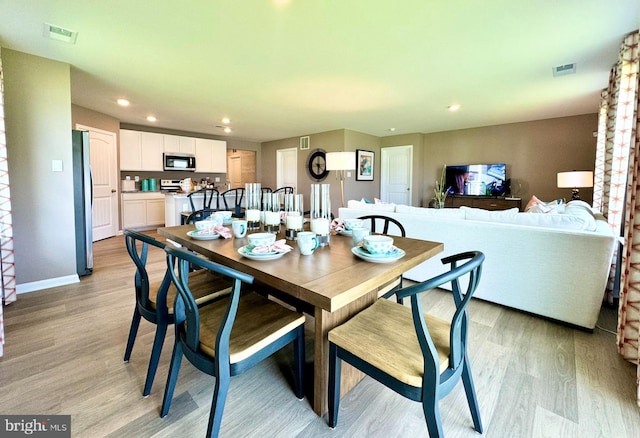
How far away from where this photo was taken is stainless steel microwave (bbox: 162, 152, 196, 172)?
6.37 m

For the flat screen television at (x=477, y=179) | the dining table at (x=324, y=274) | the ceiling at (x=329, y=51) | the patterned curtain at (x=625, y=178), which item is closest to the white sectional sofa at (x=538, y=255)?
the patterned curtain at (x=625, y=178)

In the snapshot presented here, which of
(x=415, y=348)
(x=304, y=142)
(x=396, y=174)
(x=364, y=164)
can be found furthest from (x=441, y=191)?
(x=415, y=348)

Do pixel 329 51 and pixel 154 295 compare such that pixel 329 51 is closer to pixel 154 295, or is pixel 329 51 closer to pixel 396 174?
pixel 154 295

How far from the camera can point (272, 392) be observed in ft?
5.07

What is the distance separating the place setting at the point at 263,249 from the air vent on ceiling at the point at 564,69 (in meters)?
3.49

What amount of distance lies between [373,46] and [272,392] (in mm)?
2723

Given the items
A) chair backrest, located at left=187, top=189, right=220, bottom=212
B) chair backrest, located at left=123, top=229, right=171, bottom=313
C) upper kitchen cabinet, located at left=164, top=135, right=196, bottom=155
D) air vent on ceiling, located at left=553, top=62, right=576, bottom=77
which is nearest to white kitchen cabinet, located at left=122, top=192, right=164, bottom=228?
upper kitchen cabinet, located at left=164, top=135, right=196, bottom=155

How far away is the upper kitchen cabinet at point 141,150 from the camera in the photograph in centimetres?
577

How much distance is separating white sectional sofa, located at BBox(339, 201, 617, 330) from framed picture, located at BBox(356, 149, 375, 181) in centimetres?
408

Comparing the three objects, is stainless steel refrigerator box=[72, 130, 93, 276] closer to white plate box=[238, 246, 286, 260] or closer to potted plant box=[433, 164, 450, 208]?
white plate box=[238, 246, 286, 260]

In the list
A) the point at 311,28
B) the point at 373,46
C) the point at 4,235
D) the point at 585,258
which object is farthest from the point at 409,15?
the point at 4,235

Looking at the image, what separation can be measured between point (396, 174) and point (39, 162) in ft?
21.4

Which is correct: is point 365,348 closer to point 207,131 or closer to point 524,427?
point 524,427

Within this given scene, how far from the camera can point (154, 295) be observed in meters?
1.58
